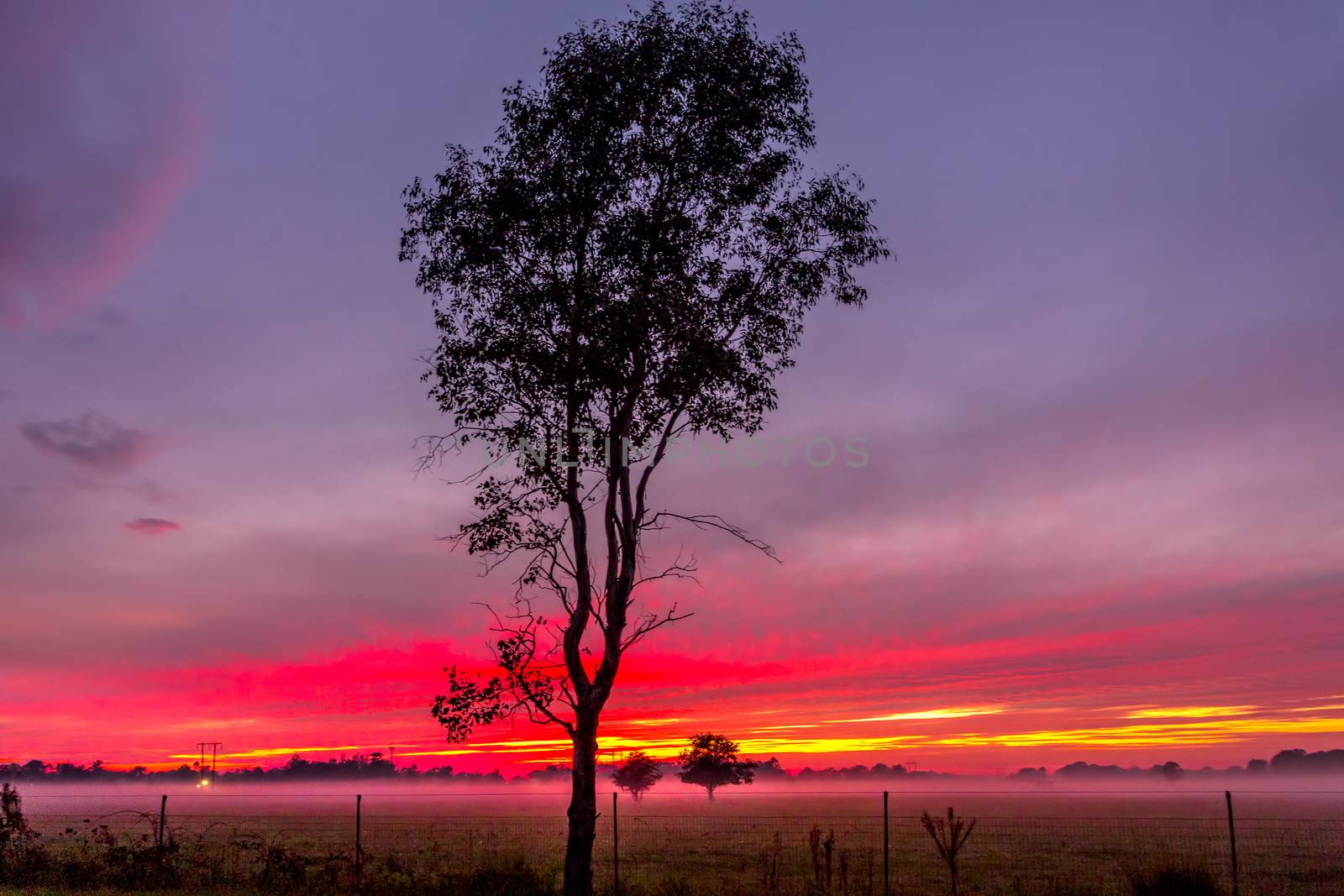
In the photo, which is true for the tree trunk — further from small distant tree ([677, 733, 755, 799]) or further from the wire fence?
small distant tree ([677, 733, 755, 799])

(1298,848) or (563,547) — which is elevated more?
(563,547)

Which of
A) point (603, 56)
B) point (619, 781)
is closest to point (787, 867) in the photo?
point (603, 56)

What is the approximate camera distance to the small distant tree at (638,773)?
246 ft

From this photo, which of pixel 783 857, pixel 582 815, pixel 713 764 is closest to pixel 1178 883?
pixel 582 815

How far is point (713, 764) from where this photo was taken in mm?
73438

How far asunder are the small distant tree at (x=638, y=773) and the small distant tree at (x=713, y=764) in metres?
2.20

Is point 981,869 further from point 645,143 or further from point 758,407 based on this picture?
point 645,143

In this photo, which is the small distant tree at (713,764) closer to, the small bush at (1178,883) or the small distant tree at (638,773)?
the small distant tree at (638,773)

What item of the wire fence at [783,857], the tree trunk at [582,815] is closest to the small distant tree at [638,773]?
the wire fence at [783,857]

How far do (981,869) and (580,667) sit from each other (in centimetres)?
1780

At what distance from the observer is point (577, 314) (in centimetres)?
2062

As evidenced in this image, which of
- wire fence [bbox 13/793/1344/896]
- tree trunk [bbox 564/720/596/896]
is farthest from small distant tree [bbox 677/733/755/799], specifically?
tree trunk [bbox 564/720/596/896]

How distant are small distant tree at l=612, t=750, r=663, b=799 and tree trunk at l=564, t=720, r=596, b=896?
A: 2269 inches

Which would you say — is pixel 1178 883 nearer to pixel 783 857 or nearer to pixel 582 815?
pixel 582 815
